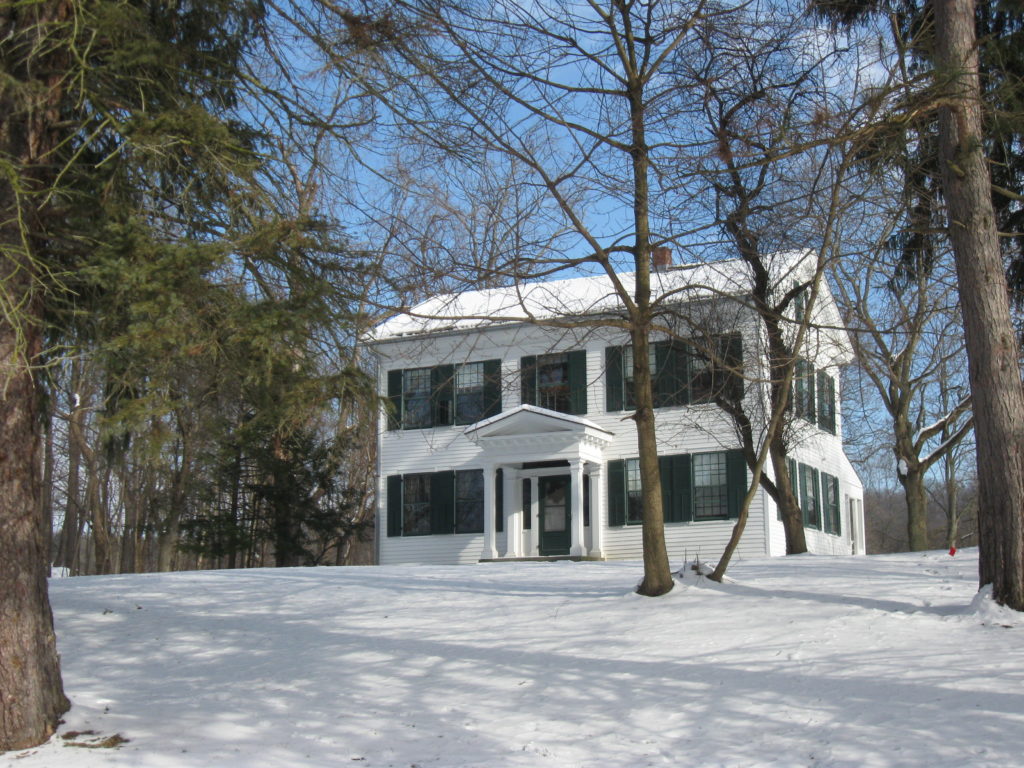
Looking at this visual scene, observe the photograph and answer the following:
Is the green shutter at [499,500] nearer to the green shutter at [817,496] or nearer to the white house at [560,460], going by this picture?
the white house at [560,460]

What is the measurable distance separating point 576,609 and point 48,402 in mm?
5185

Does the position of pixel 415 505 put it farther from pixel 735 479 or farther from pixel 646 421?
pixel 646 421

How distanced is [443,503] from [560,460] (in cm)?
278

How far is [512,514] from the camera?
20656mm

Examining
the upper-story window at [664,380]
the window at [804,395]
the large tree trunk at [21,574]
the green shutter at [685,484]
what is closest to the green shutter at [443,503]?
the upper-story window at [664,380]

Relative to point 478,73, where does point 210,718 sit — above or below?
below

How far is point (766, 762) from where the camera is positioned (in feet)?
18.4

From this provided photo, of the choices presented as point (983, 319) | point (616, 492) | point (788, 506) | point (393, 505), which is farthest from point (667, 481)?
point (983, 319)

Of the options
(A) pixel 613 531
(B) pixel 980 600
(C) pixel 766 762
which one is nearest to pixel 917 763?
(C) pixel 766 762

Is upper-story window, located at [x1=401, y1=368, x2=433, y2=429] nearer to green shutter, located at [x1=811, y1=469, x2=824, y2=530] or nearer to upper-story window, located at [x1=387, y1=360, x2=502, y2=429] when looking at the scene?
upper-story window, located at [x1=387, y1=360, x2=502, y2=429]

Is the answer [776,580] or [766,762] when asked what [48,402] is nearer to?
[766,762]

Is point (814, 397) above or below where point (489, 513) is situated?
above

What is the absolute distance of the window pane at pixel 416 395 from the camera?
21.5 meters

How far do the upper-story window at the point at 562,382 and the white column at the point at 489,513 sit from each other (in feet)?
5.89
